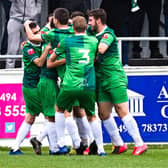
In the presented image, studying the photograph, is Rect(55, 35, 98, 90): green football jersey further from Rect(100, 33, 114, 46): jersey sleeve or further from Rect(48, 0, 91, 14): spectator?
Rect(48, 0, 91, 14): spectator

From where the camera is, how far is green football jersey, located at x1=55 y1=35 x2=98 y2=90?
1572 cm

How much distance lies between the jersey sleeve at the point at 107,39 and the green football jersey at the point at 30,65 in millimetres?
1103

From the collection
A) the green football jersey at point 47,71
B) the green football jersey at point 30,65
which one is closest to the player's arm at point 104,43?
the green football jersey at point 47,71

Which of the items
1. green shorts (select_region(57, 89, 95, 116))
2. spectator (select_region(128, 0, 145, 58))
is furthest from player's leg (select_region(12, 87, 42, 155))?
spectator (select_region(128, 0, 145, 58))

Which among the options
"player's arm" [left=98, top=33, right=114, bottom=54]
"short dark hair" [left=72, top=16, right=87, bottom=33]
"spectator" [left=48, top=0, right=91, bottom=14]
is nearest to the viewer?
"short dark hair" [left=72, top=16, right=87, bottom=33]

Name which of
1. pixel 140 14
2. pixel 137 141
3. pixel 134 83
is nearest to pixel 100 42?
pixel 137 141

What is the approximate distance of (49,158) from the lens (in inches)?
623

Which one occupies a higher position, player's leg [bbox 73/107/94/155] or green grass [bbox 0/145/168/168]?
player's leg [bbox 73/107/94/155]

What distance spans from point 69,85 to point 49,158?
3.49 ft

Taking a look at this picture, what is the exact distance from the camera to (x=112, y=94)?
16.4 metres

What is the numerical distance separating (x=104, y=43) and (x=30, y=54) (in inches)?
48.4

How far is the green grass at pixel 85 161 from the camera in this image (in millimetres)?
14781

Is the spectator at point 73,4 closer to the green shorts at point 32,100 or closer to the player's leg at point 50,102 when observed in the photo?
the green shorts at point 32,100

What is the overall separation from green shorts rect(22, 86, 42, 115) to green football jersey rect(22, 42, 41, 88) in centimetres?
8
